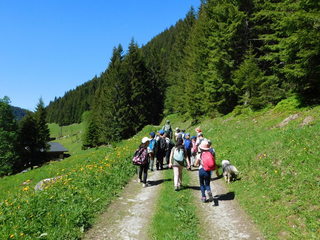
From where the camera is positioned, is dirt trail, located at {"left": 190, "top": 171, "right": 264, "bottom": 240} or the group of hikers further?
the group of hikers

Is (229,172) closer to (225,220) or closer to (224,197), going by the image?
(224,197)

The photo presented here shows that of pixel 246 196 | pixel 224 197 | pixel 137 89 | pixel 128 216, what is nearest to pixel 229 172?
pixel 224 197

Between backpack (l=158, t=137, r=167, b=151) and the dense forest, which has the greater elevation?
the dense forest

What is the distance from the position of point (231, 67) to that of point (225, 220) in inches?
833

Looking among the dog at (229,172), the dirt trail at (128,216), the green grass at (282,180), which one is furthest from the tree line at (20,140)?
the dog at (229,172)

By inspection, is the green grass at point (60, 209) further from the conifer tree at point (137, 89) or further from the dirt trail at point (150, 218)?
the conifer tree at point (137, 89)

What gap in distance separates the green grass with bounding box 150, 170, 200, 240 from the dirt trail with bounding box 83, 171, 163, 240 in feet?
0.97

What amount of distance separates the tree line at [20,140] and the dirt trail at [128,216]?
38.7 metres

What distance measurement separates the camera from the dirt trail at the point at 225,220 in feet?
23.3

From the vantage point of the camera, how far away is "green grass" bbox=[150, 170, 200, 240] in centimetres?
711

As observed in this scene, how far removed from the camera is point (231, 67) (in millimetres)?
26688

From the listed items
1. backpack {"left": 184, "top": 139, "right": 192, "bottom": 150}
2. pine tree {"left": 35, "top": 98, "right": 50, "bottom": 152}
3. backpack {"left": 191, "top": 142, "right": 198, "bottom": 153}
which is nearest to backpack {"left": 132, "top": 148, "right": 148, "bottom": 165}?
backpack {"left": 184, "top": 139, "right": 192, "bottom": 150}

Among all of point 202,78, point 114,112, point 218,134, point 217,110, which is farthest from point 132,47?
point 218,134

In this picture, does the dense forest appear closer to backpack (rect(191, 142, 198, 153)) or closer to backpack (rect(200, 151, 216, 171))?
backpack (rect(191, 142, 198, 153))
